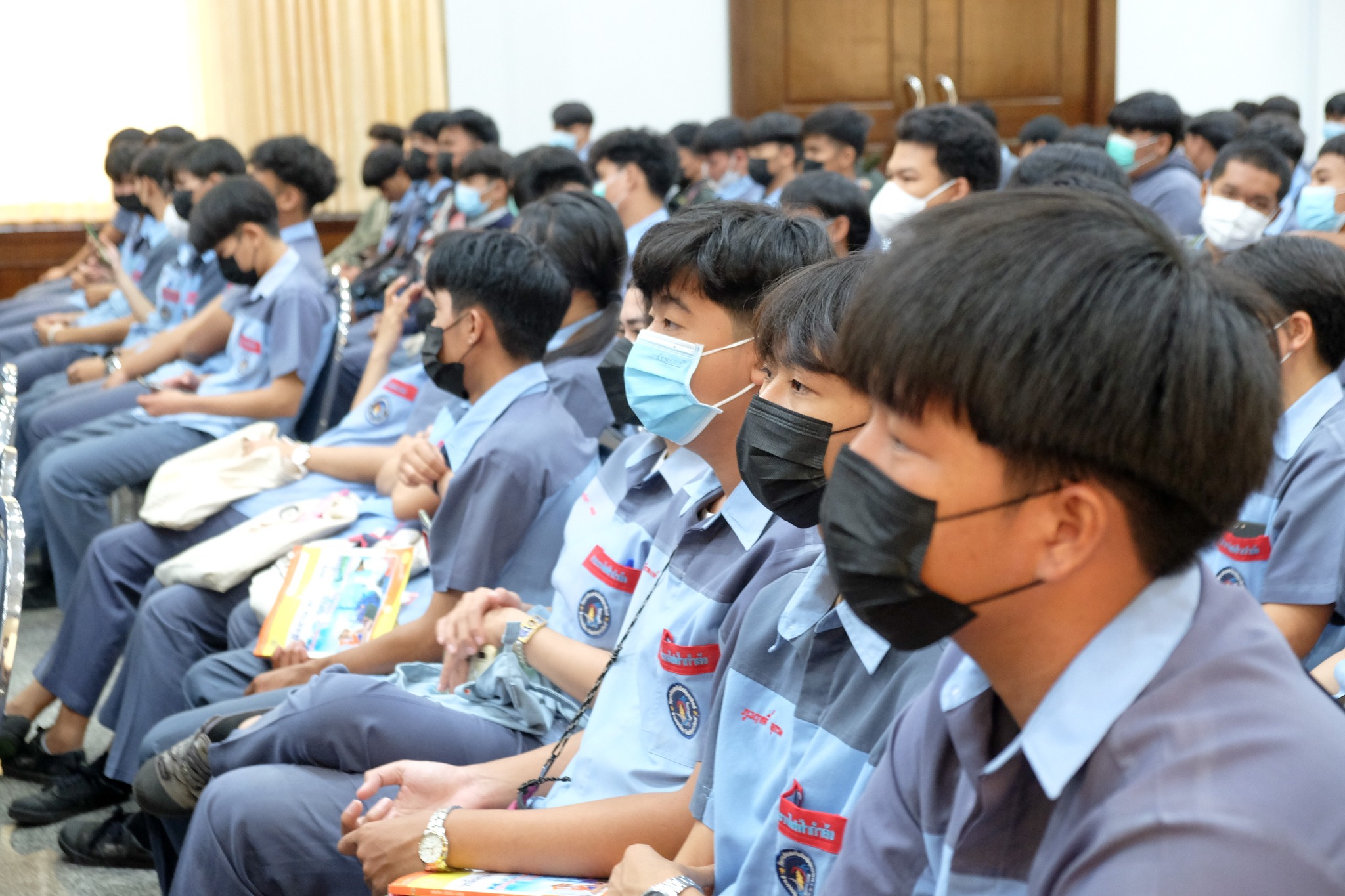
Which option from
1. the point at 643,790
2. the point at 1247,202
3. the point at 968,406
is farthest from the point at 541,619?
the point at 1247,202

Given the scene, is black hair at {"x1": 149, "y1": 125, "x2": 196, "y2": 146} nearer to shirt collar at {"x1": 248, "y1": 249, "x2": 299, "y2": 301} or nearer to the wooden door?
shirt collar at {"x1": 248, "y1": 249, "x2": 299, "y2": 301}

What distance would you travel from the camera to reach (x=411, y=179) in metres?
6.54

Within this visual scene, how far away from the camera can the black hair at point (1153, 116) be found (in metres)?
4.95

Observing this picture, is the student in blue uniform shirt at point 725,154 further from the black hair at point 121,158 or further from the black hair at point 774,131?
the black hair at point 121,158

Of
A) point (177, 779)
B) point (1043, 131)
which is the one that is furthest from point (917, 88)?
point (177, 779)

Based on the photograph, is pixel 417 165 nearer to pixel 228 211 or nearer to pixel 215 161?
pixel 215 161

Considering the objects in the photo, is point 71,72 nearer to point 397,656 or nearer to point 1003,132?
point 1003,132

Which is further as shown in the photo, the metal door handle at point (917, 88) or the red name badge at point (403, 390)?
the metal door handle at point (917, 88)

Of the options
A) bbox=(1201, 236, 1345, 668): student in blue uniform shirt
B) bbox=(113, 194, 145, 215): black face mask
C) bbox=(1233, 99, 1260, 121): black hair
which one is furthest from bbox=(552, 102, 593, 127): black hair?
bbox=(1201, 236, 1345, 668): student in blue uniform shirt

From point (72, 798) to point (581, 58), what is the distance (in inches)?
231

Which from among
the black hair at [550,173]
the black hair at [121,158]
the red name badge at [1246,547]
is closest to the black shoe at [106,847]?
the red name badge at [1246,547]

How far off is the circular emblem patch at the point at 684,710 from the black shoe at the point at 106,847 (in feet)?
4.85

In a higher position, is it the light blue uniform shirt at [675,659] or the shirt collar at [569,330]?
the shirt collar at [569,330]

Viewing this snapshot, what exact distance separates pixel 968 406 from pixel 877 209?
9.58 ft
